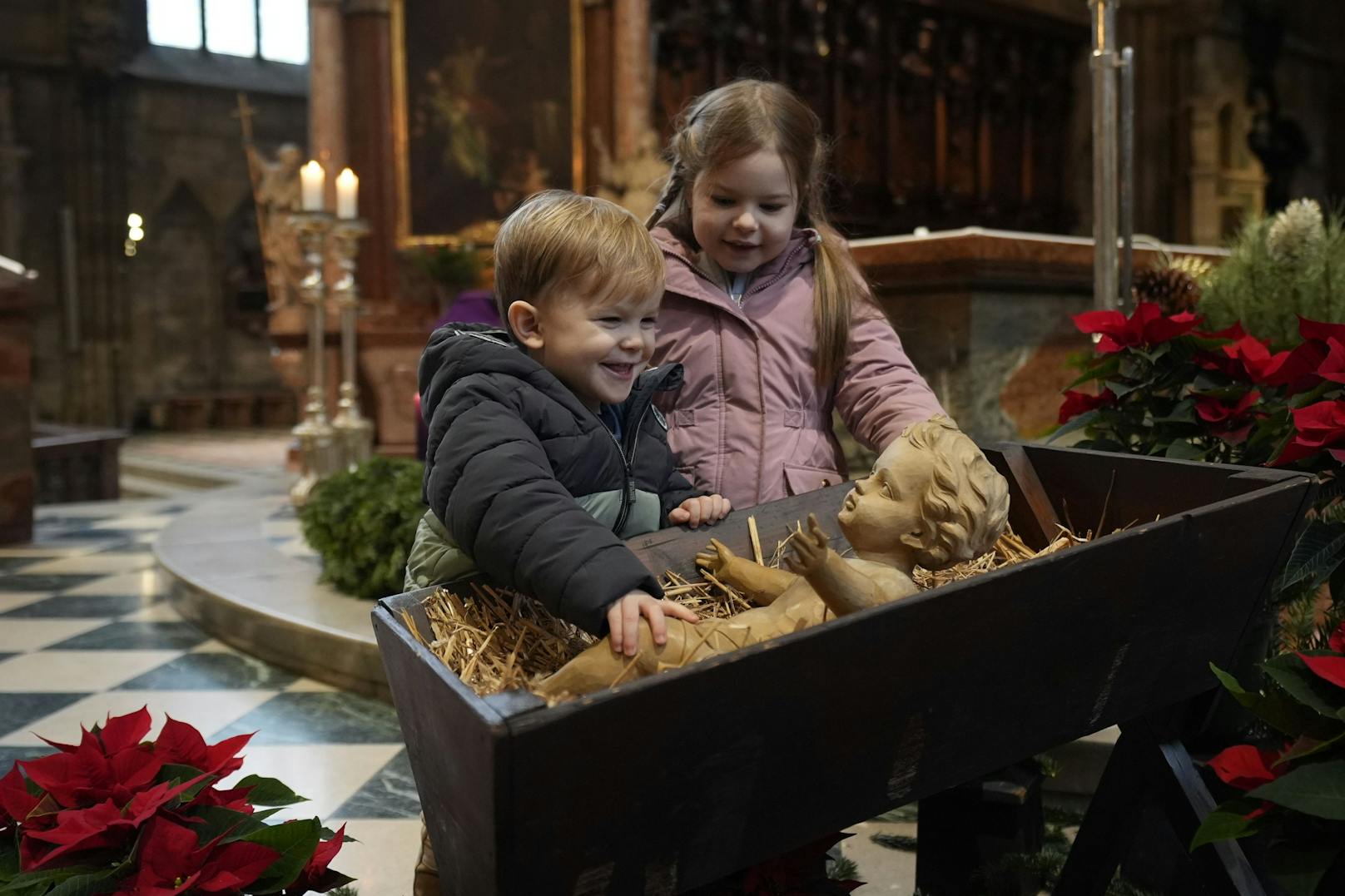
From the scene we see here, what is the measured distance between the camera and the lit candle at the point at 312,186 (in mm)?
4281

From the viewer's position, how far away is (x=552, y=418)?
4.12 feet

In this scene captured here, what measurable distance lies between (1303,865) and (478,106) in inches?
282

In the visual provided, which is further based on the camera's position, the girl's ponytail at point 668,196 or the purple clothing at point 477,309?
the purple clothing at point 477,309

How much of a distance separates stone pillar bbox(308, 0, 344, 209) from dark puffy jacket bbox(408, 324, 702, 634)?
6.32 meters

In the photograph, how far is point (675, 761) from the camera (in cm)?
88

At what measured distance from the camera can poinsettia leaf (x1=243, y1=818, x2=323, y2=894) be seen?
999 mm

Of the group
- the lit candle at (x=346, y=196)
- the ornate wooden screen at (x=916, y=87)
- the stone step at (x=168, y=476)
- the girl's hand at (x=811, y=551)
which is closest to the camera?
the girl's hand at (x=811, y=551)

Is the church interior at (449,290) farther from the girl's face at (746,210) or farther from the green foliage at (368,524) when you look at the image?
the girl's face at (746,210)

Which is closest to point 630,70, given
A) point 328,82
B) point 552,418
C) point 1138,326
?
point 328,82

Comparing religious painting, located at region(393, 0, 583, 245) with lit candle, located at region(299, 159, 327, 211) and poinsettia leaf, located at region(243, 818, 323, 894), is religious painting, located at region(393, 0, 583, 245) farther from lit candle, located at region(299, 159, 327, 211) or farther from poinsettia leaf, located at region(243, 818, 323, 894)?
poinsettia leaf, located at region(243, 818, 323, 894)

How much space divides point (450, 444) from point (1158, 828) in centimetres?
124

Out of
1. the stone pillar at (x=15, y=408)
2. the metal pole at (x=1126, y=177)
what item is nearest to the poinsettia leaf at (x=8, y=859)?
the metal pole at (x=1126, y=177)

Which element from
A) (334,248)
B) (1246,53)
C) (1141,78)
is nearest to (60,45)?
(334,248)

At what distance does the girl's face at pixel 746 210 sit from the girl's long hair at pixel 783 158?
0.7 inches
